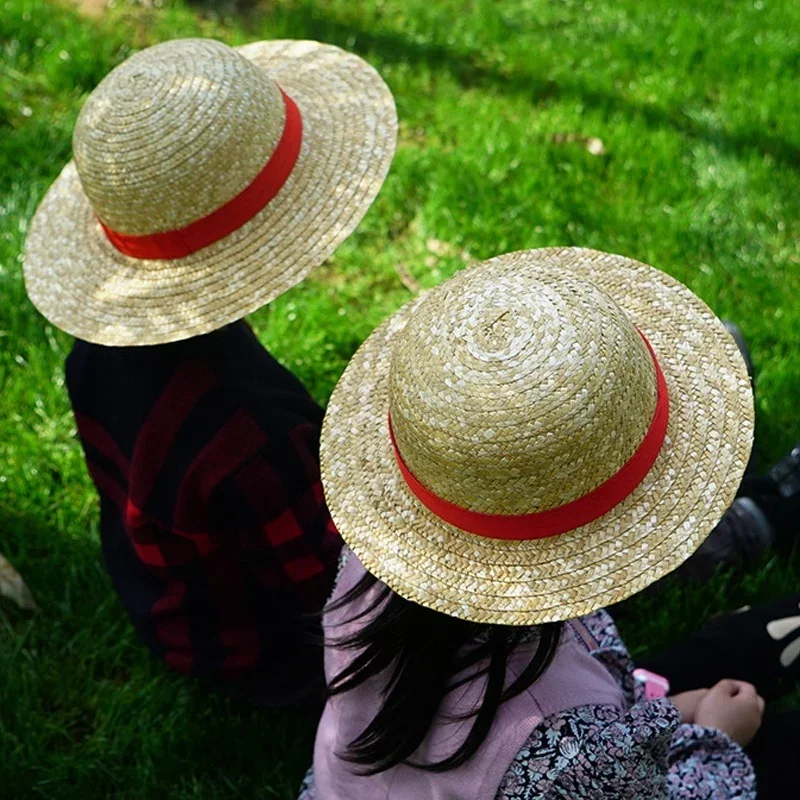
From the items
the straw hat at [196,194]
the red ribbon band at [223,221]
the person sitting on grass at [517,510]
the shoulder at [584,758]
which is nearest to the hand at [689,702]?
the person sitting on grass at [517,510]

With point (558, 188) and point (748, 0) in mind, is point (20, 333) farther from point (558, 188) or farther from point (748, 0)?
point (748, 0)

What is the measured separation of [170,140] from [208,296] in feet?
1.06

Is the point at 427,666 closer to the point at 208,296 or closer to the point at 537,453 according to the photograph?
the point at 537,453

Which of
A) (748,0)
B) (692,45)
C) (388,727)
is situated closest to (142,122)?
(388,727)

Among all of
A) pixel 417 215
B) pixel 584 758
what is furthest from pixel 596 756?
pixel 417 215

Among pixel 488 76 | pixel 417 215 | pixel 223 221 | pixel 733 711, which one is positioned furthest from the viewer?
pixel 488 76

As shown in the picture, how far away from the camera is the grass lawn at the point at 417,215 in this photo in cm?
281

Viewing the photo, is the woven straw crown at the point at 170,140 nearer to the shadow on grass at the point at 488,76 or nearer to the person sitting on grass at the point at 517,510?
the person sitting on grass at the point at 517,510

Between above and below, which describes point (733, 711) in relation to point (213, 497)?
below

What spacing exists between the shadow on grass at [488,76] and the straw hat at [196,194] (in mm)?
2118

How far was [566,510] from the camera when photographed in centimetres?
160

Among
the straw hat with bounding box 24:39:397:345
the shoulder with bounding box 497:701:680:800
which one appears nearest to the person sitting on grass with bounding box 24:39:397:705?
the straw hat with bounding box 24:39:397:345

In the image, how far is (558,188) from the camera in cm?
395

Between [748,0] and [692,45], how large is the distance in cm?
48
